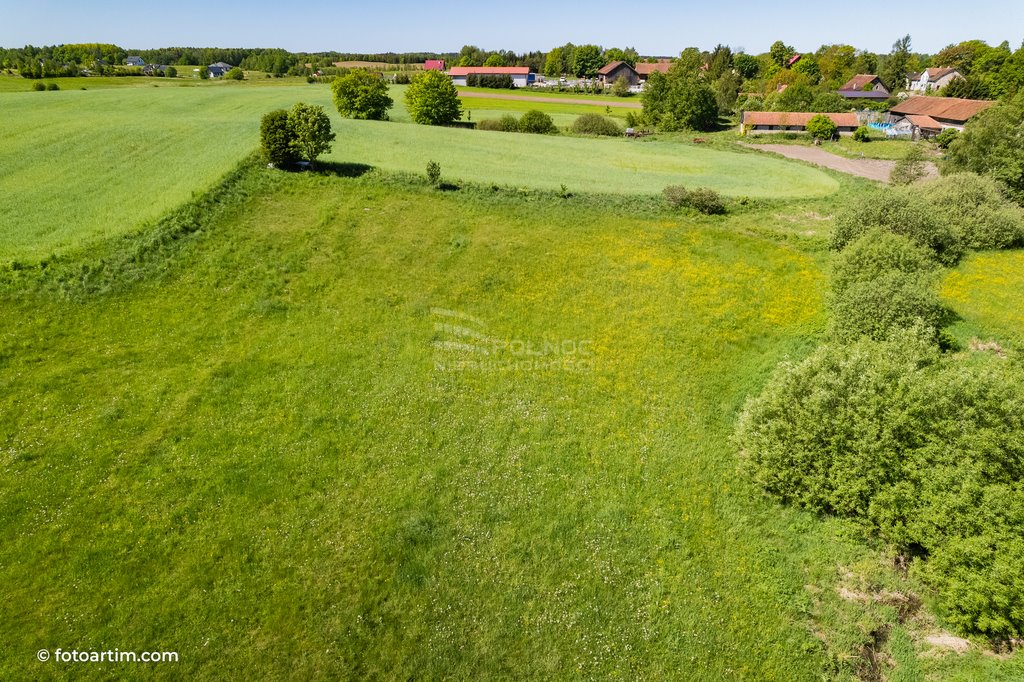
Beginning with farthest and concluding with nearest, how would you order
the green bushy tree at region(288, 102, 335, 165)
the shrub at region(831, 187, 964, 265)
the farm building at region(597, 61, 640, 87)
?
the farm building at region(597, 61, 640, 87) → the green bushy tree at region(288, 102, 335, 165) → the shrub at region(831, 187, 964, 265)

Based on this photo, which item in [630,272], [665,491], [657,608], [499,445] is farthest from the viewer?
[630,272]

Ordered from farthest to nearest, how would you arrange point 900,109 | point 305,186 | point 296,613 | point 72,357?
1. point 900,109
2. point 305,186
3. point 72,357
4. point 296,613

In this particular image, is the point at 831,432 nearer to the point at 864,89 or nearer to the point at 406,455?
the point at 406,455

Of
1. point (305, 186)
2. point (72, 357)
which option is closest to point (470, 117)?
point (305, 186)

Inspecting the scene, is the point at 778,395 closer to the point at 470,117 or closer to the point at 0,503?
the point at 0,503

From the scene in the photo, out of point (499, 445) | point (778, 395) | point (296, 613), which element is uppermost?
point (778, 395)

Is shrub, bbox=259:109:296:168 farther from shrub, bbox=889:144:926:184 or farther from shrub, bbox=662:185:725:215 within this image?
shrub, bbox=889:144:926:184

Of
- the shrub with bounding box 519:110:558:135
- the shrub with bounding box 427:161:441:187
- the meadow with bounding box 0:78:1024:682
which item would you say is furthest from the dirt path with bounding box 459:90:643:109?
the meadow with bounding box 0:78:1024:682

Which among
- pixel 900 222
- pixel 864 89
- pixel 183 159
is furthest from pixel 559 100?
pixel 900 222
